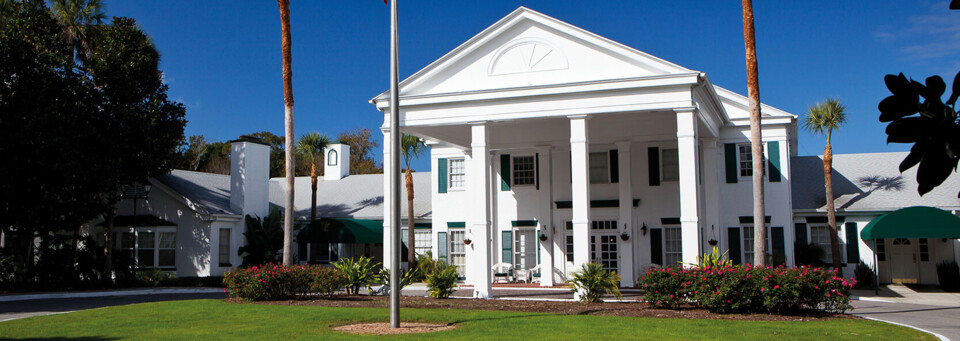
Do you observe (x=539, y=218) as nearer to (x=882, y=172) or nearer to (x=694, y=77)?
(x=694, y=77)

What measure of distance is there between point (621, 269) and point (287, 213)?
10931 mm

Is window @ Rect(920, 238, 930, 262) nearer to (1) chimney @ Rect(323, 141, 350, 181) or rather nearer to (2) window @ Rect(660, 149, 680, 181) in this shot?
(2) window @ Rect(660, 149, 680, 181)

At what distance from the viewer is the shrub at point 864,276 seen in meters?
24.7

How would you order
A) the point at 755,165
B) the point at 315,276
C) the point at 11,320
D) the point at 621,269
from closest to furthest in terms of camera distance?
the point at 11,320 < the point at 755,165 < the point at 315,276 < the point at 621,269

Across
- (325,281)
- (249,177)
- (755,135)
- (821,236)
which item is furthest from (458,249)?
(755,135)

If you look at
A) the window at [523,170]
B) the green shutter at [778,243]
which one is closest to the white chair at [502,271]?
the window at [523,170]

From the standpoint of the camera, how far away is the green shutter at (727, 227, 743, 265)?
80.4 feet

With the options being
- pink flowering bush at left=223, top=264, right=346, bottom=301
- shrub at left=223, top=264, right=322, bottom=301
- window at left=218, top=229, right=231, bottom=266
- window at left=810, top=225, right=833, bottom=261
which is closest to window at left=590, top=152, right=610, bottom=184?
window at left=810, top=225, right=833, bottom=261

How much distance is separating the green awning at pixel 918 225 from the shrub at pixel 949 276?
242 cm

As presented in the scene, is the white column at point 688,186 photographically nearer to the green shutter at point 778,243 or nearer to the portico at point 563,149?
the portico at point 563,149

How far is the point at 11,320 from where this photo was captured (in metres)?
14.9

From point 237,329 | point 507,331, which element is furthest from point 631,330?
point 237,329

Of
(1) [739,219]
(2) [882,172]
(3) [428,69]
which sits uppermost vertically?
(3) [428,69]

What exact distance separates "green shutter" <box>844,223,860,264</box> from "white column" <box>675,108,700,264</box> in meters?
10.6
